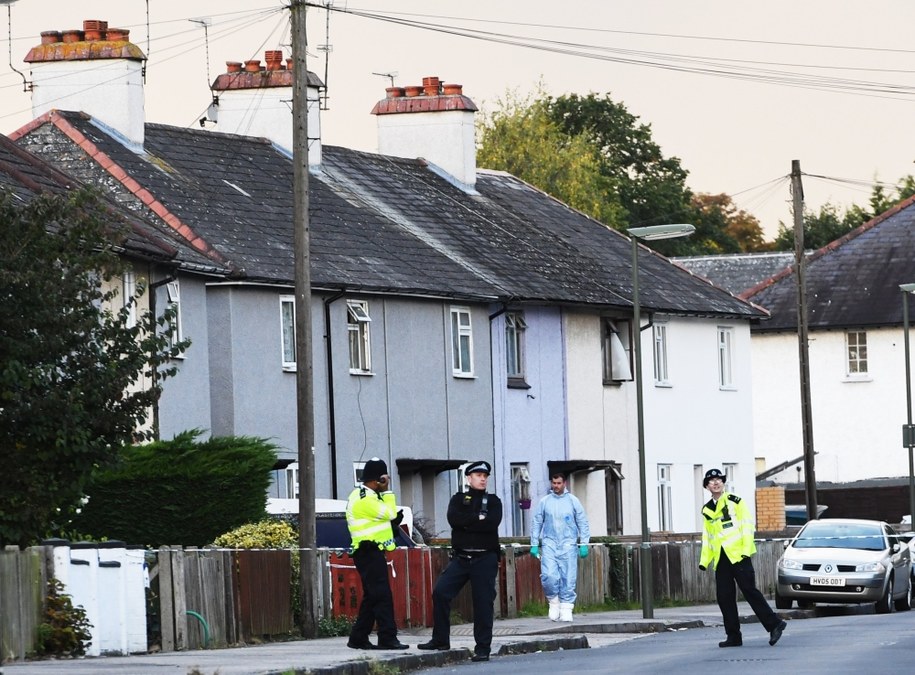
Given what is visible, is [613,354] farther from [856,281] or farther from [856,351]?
[856,281]

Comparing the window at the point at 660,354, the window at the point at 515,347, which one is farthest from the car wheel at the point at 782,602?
the window at the point at 660,354

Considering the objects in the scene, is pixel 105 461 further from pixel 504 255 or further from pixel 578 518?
pixel 504 255

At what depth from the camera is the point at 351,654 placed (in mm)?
19938

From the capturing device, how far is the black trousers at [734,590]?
68.1ft

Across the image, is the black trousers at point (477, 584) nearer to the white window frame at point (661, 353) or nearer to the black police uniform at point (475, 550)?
the black police uniform at point (475, 550)

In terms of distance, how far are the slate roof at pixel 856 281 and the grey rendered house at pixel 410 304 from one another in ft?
41.2

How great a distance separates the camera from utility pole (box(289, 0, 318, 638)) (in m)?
23.8

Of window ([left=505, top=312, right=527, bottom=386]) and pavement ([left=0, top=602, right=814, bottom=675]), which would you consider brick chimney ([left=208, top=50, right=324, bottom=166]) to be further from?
pavement ([left=0, top=602, right=814, bottom=675])

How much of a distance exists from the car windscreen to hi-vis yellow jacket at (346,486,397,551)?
46.4ft

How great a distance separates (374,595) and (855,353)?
4337 centimetres

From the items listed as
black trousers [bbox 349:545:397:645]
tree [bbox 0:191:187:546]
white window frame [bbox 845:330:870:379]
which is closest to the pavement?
black trousers [bbox 349:545:397:645]

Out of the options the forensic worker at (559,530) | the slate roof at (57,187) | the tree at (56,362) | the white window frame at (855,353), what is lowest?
the forensic worker at (559,530)

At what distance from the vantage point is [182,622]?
21688 mm

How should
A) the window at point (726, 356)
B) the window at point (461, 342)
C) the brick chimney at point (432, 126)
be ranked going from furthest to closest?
1. the window at point (726, 356)
2. the brick chimney at point (432, 126)
3. the window at point (461, 342)
